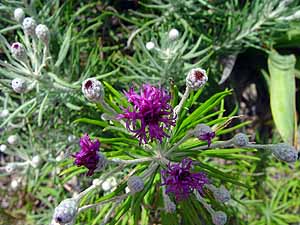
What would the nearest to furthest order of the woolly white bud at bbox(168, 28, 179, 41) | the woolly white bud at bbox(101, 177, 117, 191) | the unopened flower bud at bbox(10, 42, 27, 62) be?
1. the unopened flower bud at bbox(10, 42, 27, 62)
2. the woolly white bud at bbox(168, 28, 179, 41)
3. the woolly white bud at bbox(101, 177, 117, 191)

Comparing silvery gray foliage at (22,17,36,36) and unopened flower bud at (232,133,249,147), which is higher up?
silvery gray foliage at (22,17,36,36)

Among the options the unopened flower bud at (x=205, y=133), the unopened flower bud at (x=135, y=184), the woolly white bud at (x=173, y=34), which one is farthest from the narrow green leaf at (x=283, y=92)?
the unopened flower bud at (x=135, y=184)

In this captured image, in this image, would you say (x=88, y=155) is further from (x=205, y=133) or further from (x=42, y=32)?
(x=42, y=32)

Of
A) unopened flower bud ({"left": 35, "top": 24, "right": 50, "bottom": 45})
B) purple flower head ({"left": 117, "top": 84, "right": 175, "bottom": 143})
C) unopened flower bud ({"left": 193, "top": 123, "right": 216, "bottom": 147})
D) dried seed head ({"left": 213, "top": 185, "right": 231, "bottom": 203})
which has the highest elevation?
unopened flower bud ({"left": 35, "top": 24, "right": 50, "bottom": 45})

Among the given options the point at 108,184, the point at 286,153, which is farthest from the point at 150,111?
the point at 108,184

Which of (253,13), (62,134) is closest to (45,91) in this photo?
(62,134)

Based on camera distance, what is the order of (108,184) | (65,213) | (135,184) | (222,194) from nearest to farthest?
(65,213) → (135,184) → (222,194) → (108,184)

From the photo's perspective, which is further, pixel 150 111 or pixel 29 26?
pixel 29 26

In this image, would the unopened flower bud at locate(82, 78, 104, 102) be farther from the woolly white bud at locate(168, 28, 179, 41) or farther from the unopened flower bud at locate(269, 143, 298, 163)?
the woolly white bud at locate(168, 28, 179, 41)

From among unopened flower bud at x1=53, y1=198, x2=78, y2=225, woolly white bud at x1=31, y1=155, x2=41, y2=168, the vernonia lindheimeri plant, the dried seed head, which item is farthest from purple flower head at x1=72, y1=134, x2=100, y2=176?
woolly white bud at x1=31, y1=155, x2=41, y2=168
